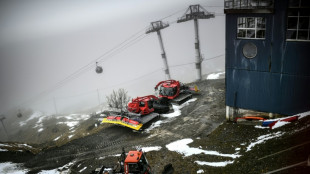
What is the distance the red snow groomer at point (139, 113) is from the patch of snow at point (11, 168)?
7372mm

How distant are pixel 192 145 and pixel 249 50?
8.02 metres

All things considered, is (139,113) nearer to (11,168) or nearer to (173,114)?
(173,114)

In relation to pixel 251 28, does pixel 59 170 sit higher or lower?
lower

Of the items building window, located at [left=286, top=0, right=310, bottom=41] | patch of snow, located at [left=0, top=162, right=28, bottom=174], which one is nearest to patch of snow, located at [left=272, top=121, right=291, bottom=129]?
building window, located at [left=286, top=0, right=310, bottom=41]

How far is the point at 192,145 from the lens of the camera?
14.8m

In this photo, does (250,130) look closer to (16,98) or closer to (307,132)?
(307,132)

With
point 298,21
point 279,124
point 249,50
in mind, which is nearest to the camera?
point 298,21

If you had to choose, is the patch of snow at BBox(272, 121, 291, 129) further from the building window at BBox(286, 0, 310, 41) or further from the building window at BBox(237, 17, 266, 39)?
the building window at BBox(237, 17, 266, 39)

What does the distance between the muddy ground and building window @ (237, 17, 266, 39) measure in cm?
624

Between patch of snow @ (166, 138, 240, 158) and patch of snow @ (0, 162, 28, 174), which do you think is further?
patch of snow @ (0, 162, 28, 174)

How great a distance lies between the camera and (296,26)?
12.6m

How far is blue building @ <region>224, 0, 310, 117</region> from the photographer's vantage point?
12.7 meters

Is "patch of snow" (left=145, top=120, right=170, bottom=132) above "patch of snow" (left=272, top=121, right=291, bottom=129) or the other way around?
the other way around

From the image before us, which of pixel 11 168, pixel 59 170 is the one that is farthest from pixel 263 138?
pixel 11 168
